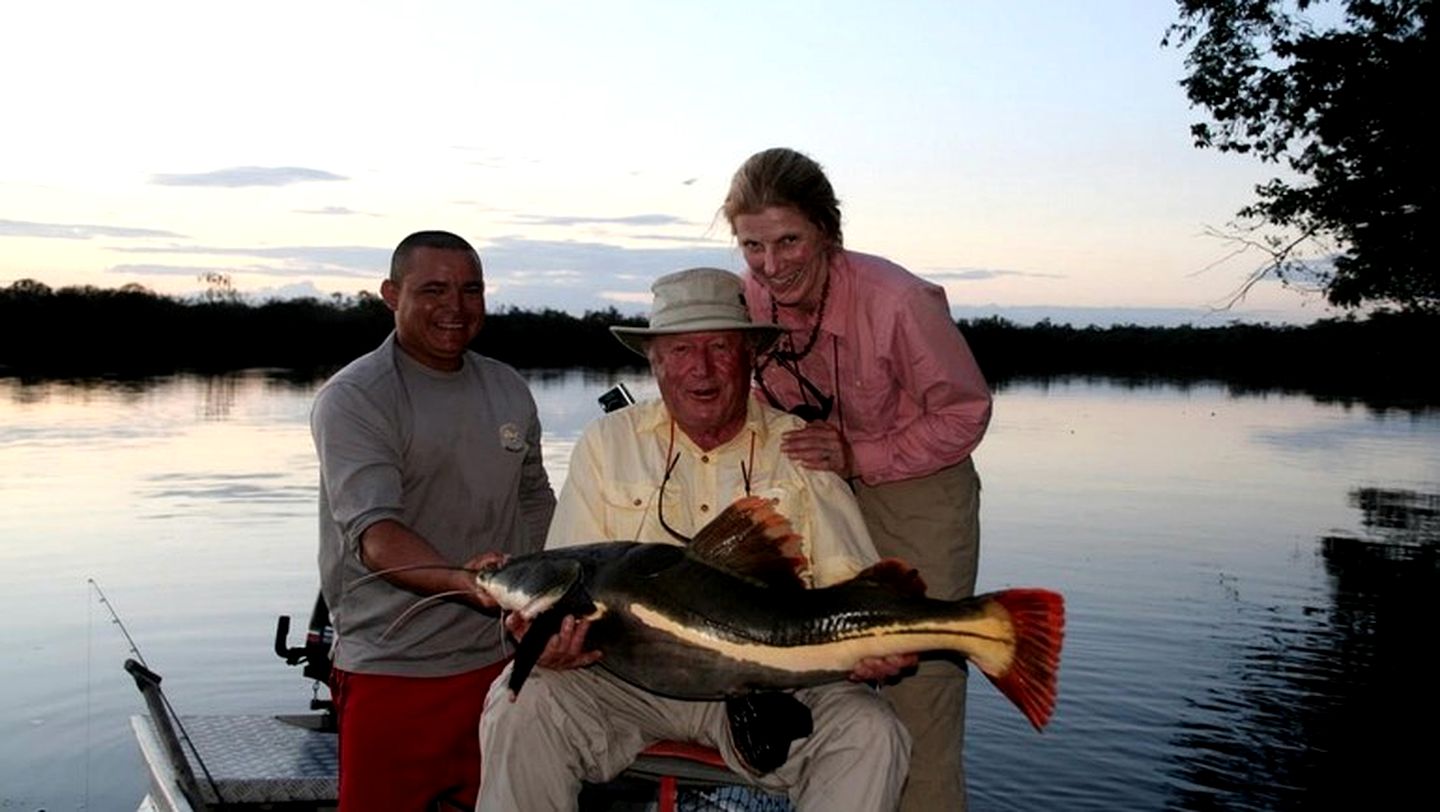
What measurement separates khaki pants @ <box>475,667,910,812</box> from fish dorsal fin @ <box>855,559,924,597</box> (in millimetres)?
372

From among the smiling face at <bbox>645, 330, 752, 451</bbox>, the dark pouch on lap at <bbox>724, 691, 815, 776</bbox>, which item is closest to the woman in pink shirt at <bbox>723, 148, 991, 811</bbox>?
the smiling face at <bbox>645, 330, 752, 451</bbox>

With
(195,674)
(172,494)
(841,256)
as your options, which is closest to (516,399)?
(841,256)

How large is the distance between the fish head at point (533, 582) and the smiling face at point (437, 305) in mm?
1361

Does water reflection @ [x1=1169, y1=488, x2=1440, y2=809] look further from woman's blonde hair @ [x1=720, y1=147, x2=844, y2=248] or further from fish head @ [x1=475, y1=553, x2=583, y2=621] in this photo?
fish head @ [x1=475, y1=553, x2=583, y2=621]

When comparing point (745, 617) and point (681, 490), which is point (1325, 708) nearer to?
point (681, 490)

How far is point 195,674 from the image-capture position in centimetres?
1190

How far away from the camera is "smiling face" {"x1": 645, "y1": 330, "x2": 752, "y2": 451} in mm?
4230

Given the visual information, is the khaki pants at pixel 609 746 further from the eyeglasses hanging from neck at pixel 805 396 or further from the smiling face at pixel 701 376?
the eyeglasses hanging from neck at pixel 805 396

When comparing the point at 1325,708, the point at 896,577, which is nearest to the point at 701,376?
the point at 896,577

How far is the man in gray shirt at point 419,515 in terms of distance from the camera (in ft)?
15.6

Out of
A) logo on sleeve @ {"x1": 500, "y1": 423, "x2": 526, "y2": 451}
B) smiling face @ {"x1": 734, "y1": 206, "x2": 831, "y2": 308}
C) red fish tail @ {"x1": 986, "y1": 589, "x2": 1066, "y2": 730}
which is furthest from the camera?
logo on sleeve @ {"x1": 500, "y1": 423, "x2": 526, "y2": 451}

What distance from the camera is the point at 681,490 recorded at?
170 inches

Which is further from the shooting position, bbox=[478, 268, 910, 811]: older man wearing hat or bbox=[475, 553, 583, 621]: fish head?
bbox=[478, 268, 910, 811]: older man wearing hat

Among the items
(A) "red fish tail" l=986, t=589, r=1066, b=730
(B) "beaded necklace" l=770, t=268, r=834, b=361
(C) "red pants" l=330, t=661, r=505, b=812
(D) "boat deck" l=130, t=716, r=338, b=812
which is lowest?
(D) "boat deck" l=130, t=716, r=338, b=812
